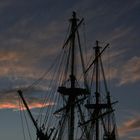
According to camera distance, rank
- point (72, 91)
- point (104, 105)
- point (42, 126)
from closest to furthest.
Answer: point (42, 126), point (72, 91), point (104, 105)

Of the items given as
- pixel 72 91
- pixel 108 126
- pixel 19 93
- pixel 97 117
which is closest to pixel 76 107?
pixel 72 91

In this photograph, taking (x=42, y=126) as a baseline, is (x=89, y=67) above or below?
above

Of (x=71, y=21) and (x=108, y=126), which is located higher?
(x=71, y=21)

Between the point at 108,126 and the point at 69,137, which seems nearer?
the point at 69,137

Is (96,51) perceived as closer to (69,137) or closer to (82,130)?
(82,130)

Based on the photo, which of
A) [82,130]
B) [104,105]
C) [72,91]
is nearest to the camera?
[72,91]

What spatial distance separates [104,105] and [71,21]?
30131mm

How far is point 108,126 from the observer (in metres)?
134

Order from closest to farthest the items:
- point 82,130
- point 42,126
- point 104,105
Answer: point 42,126 < point 82,130 < point 104,105

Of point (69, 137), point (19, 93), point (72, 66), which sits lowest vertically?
point (69, 137)

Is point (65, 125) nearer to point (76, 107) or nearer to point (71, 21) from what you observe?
point (76, 107)

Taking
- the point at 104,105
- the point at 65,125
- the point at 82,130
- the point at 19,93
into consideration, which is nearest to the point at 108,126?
the point at 104,105

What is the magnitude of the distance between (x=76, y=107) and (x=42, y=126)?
1270 cm

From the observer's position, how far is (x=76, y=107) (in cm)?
10450
